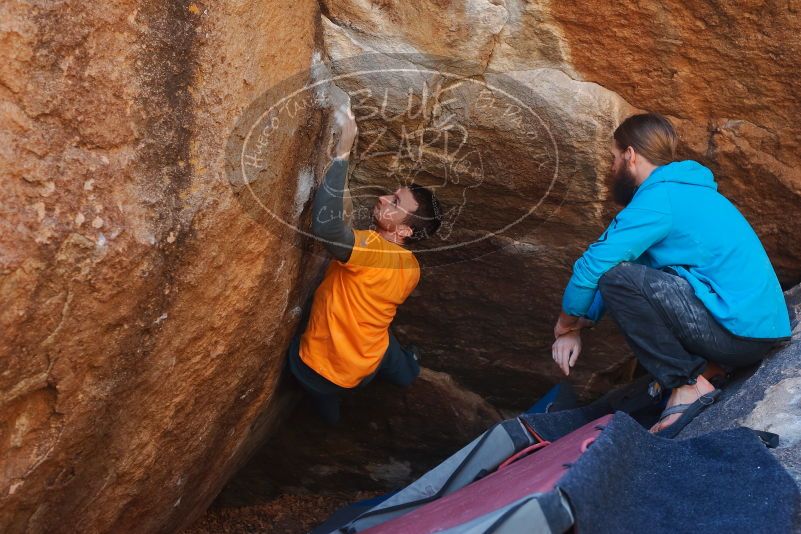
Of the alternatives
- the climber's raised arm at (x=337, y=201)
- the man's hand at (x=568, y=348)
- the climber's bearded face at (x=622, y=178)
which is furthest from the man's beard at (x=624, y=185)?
the climber's raised arm at (x=337, y=201)

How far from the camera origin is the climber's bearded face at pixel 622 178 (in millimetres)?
3059

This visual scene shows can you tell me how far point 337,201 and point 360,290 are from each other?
0.40 meters

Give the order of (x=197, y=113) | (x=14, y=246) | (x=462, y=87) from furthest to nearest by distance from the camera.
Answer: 1. (x=462, y=87)
2. (x=197, y=113)
3. (x=14, y=246)

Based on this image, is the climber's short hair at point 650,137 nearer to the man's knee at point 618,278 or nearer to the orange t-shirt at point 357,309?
the man's knee at point 618,278

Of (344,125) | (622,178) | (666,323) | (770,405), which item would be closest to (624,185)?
(622,178)

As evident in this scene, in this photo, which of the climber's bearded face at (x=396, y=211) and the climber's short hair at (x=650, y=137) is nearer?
the climber's short hair at (x=650, y=137)

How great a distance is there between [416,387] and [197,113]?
2.03 m

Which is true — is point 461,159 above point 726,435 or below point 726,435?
above

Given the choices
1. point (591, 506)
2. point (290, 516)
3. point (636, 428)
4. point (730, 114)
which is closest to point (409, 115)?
point (730, 114)

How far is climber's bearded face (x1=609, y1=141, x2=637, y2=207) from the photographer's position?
306 cm

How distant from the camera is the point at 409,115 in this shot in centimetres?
316

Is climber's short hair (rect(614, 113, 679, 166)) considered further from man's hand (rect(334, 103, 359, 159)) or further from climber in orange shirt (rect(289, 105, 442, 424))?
man's hand (rect(334, 103, 359, 159))

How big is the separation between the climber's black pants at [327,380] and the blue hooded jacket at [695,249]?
2.95 ft

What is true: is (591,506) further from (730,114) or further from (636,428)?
(730,114)
